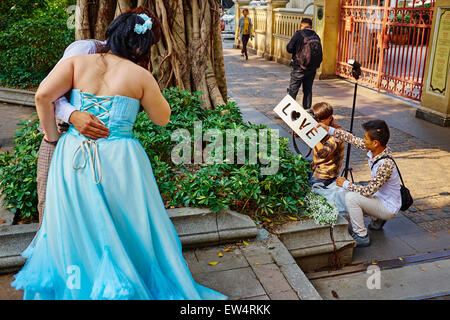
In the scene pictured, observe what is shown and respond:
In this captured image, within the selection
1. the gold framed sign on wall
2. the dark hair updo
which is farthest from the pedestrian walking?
the dark hair updo

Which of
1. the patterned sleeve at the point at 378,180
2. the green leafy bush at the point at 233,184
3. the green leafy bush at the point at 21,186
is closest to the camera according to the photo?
the green leafy bush at the point at 21,186

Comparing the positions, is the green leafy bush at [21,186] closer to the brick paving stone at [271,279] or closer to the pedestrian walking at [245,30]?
the brick paving stone at [271,279]

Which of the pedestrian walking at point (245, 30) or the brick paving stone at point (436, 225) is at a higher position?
the pedestrian walking at point (245, 30)

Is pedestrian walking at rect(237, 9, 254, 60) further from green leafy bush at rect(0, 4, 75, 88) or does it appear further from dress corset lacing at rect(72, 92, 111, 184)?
dress corset lacing at rect(72, 92, 111, 184)

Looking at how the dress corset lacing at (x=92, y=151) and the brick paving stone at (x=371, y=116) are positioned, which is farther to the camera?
the brick paving stone at (x=371, y=116)

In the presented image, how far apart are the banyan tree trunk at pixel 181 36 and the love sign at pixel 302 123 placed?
1.79 meters

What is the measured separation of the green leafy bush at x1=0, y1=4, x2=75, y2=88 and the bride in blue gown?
25.1 feet

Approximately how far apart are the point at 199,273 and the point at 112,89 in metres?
1.54

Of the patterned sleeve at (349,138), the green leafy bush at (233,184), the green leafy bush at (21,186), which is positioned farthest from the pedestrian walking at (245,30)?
the green leafy bush at (21,186)

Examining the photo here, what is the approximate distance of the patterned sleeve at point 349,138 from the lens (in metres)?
4.48

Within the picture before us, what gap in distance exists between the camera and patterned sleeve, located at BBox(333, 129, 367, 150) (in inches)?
177

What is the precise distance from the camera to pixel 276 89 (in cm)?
1164

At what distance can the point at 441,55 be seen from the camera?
8406 mm
